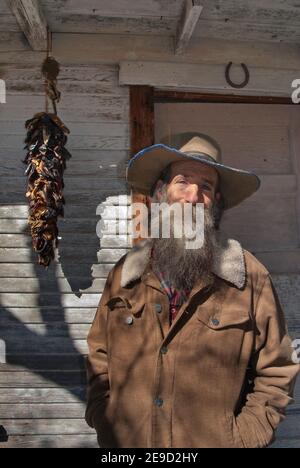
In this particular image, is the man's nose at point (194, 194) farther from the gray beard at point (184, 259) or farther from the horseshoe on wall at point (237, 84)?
the horseshoe on wall at point (237, 84)

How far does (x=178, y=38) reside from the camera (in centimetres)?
382

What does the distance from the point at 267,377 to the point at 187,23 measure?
257cm

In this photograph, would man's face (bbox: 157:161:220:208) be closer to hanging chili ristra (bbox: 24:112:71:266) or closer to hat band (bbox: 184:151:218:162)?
hat band (bbox: 184:151:218:162)

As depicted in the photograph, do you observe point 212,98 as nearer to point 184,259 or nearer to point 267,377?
point 184,259

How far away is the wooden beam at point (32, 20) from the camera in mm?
3385

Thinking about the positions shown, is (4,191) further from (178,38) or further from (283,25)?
(283,25)

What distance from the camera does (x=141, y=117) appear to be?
13.1ft

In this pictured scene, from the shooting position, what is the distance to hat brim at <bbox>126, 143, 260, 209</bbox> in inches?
122

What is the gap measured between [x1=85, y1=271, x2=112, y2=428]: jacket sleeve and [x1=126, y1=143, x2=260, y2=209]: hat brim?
0.93m

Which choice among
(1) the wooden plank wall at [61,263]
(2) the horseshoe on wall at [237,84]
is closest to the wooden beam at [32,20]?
(1) the wooden plank wall at [61,263]

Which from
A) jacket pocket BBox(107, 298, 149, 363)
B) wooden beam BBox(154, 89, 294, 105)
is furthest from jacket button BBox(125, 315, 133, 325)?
wooden beam BBox(154, 89, 294, 105)

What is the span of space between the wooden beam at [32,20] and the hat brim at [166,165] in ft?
4.28

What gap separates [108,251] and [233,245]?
49.7 inches

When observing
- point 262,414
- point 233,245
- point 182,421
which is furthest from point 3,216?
point 262,414
